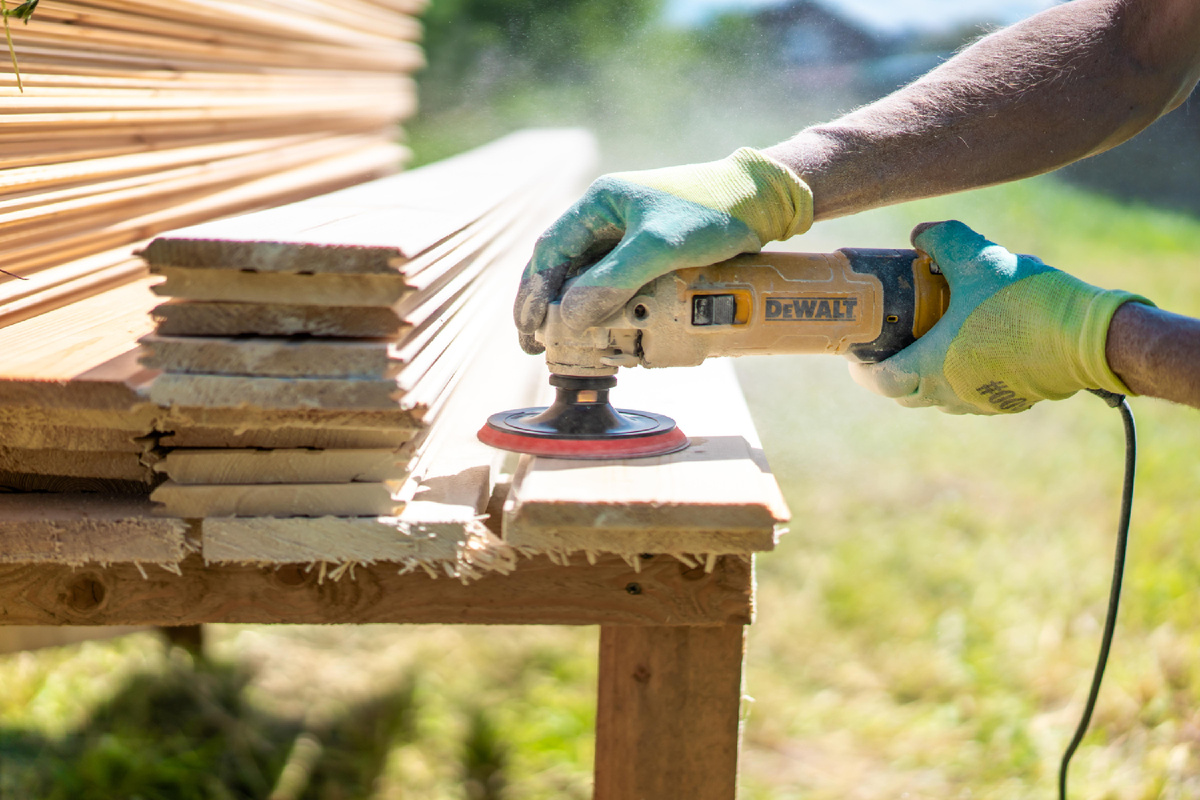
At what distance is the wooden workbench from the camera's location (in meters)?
1.37

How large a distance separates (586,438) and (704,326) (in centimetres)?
29

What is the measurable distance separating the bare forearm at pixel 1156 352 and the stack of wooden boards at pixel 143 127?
198 cm

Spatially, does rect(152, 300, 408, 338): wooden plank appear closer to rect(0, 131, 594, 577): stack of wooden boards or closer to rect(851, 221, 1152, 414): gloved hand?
rect(0, 131, 594, 577): stack of wooden boards

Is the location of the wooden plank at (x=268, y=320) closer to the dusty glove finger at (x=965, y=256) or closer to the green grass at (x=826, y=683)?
the dusty glove finger at (x=965, y=256)

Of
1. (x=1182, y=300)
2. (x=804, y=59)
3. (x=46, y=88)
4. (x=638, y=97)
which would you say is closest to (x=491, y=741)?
(x=46, y=88)

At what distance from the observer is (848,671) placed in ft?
12.0

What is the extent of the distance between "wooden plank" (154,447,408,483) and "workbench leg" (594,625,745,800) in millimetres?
481

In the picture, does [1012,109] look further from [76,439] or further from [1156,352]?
[76,439]

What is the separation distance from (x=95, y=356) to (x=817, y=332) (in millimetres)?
1227

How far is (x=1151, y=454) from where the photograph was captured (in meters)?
4.87

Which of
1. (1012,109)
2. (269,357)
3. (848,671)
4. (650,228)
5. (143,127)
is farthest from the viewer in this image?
(848,671)

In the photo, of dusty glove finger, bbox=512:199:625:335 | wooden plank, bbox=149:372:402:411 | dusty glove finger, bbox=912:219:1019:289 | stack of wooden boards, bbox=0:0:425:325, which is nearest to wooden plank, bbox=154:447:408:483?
wooden plank, bbox=149:372:402:411

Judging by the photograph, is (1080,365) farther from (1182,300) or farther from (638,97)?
(638,97)

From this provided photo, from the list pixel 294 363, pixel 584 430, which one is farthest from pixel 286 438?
pixel 584 430
